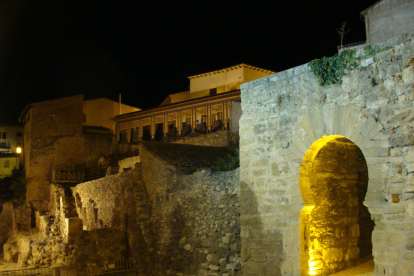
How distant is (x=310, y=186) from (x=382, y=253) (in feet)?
6.43

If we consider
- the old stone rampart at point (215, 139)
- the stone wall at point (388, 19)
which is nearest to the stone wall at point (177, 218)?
the old stone rampart at point (215, 139)

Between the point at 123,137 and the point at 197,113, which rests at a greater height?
the point at 197,113

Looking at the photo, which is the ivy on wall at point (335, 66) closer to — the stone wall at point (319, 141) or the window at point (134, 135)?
the stone wall at point (319, 141)

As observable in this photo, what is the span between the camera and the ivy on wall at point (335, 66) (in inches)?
265

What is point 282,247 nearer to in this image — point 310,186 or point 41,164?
point 310,186

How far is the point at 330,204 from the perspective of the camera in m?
8.48

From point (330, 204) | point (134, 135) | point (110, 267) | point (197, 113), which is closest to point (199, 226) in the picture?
point (330, 204)

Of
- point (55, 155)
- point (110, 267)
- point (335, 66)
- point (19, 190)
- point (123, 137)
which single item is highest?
point (123, 137)

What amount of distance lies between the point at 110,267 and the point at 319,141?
9759mm

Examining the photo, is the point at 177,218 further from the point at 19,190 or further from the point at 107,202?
the point at 19,190

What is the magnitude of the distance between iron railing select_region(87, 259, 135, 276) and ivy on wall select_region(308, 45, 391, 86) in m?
10.2

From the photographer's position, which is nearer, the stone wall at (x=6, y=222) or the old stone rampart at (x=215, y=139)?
the old stone rampart at (x=215, y=139)

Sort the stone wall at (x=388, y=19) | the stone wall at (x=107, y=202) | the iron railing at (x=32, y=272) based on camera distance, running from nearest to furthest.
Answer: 1. the stone wall at (x=388, y=19)
2. the iron railing at (x=32, y=272)
3. the stone wall at (x=107, y=202)

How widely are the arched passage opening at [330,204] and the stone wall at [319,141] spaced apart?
0.53ft
